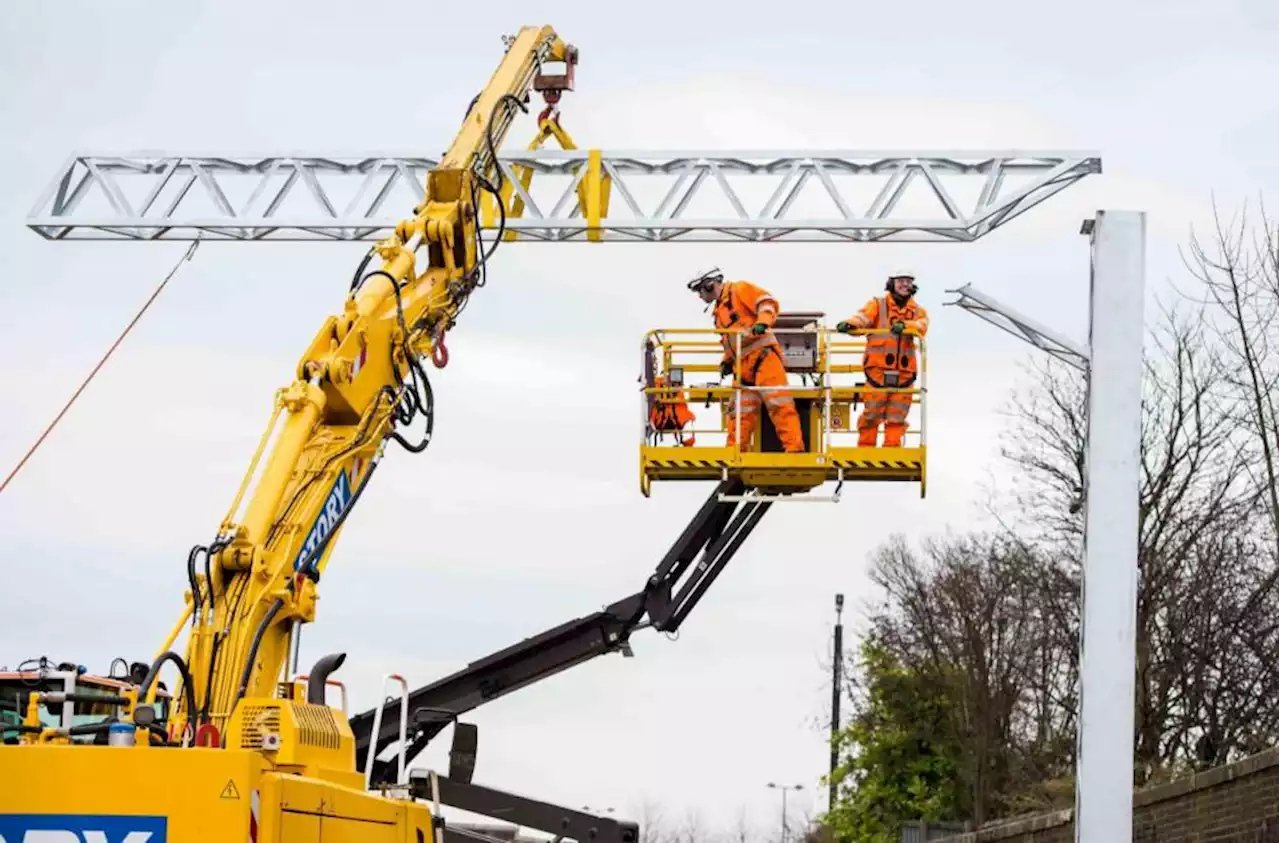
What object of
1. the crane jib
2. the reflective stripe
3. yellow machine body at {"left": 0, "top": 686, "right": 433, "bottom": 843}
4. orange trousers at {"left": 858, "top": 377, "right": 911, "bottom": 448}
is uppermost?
the reflective stripe

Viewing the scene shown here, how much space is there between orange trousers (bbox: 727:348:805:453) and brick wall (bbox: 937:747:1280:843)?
4.98 m

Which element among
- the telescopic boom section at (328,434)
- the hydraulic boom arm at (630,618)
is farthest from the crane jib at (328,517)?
the hydraulic boom arm at (630,618)

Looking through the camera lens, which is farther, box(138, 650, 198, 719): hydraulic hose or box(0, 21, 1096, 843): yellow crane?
box(138, 650, 198, 719): hydraulic hose

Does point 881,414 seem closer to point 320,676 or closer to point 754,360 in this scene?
point 754,360

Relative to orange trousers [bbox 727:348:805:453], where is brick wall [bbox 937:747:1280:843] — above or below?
below

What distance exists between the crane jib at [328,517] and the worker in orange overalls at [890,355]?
6.01 meters

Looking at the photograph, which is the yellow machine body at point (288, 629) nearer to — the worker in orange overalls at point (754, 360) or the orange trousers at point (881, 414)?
the worker in orange overalls at point (754, 360)

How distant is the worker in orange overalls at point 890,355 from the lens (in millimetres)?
19875

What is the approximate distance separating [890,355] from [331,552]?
272 inches

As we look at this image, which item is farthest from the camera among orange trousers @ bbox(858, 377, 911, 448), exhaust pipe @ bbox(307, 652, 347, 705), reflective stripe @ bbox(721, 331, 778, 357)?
reflective stripe @ bbox(721, 331, 778, 357)

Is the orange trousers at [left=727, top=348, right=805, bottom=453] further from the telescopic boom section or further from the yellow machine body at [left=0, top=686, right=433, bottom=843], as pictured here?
the yellow machine body at [left=0, top=686, right=433, bottom=843]

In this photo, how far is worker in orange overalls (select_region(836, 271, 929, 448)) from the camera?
19875 millimetres

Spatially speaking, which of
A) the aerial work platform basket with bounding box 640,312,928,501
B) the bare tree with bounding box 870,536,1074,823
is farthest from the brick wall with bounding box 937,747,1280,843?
the bare tree with bounding box 870,536,1074,823

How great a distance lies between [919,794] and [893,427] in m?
33.9
